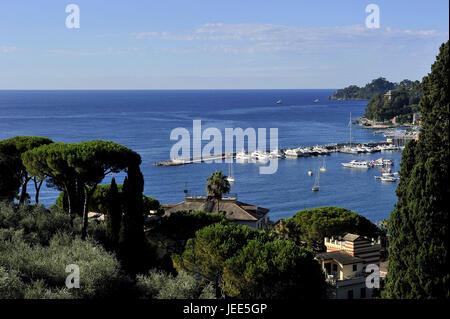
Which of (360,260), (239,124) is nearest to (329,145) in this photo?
(239,124)

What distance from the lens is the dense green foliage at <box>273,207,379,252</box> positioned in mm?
24047

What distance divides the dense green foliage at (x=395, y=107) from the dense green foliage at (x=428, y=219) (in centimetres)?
12354

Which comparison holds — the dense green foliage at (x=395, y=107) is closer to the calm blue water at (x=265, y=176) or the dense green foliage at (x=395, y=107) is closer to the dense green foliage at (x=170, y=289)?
the calm blue water at (x=265, y=176)

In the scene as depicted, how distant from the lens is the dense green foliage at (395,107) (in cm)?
13300

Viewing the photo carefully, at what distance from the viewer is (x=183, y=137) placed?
93.9 metres

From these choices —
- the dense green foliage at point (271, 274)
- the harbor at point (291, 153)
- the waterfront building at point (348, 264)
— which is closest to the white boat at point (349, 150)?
the harbor at point (291, 153)

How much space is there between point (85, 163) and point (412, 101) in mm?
140357

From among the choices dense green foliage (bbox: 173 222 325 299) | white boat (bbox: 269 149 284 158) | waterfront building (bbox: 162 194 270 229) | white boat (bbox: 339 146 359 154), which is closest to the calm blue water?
white boat (bbox: 269 149 284 158)

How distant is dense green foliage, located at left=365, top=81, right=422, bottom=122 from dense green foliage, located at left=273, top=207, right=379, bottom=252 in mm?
111253

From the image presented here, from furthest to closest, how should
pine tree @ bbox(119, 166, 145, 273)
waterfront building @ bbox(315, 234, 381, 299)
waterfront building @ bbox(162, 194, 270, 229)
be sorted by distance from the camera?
1. waterfront building @ bbox(162, 194, 270, 229)
2. waterfront building @ bbox(315, 234, 381, 299)
3. pine tree @ bbox(119, 166, 145, 273)

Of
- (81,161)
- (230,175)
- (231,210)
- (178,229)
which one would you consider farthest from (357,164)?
(81,161)

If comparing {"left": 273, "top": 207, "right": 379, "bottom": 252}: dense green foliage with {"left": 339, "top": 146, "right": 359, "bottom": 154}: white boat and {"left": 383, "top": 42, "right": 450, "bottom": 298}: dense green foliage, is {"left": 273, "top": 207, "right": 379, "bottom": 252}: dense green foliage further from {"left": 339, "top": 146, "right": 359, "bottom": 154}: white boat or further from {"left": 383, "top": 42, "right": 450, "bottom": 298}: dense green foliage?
{"left": 339, "top": 146, "right": 359, "bottom": 154}: white boat

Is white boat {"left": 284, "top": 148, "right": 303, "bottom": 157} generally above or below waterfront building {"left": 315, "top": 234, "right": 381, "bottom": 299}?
below

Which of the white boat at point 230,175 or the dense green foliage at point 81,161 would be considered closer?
the dense green foliage at point 81,161
